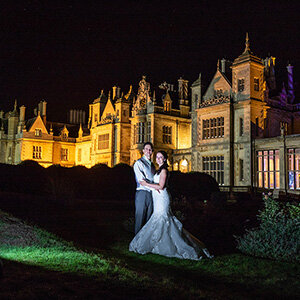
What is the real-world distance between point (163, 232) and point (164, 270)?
1279 millimetres

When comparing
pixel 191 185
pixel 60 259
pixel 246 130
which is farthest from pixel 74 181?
pixel 246 130

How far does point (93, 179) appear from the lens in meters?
21.0

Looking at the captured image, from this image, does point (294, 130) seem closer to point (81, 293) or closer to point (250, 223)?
point (250, 223)

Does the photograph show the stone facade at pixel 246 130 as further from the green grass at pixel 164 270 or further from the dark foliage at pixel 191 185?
the green grass at pixel 164 270

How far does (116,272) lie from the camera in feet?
21.7

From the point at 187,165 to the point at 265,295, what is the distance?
103ft

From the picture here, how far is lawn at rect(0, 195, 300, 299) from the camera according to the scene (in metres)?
5.55

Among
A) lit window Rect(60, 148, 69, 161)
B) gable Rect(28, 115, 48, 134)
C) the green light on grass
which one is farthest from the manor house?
the green light on grass

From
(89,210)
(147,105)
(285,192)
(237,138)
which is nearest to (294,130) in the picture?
(237,138)

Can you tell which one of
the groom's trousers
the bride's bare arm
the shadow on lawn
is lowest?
the shadow on lawn

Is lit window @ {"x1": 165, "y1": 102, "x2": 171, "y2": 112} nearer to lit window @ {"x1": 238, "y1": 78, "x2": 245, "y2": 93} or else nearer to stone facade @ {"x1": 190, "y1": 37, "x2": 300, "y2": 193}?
stone facade @ {"x1": 190, "y1": 37, "x2": 300, "y2": 193}

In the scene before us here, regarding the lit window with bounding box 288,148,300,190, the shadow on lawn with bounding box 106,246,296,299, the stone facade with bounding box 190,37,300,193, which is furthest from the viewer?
the stone facade with bounding box 190,37,300,193

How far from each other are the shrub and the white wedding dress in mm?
1282

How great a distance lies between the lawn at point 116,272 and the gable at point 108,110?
3506 centimetres
